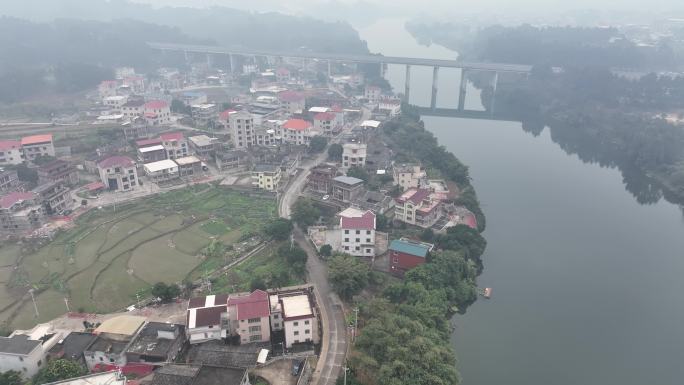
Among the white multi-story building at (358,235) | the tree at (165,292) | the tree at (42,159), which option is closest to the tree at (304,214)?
the white multi-story building at (358,235)

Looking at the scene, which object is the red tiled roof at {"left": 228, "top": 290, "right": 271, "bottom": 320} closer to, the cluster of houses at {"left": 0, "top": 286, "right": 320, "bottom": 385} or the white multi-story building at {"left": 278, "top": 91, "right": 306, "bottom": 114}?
the cluster of houses at {"left": 0, "top": 286, "right": 320, "bottom": 385}

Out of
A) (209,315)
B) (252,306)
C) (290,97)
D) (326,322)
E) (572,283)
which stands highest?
(290,97)

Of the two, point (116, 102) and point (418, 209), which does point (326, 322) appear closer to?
point (418, 209)

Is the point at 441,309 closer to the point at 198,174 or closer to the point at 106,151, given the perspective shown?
the point at 198,174

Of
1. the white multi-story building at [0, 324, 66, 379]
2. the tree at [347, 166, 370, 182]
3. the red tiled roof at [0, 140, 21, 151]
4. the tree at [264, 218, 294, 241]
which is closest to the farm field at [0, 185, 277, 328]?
the tree at [264, 218, 294, 241]

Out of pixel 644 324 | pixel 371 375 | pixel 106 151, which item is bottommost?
pixel 644 324

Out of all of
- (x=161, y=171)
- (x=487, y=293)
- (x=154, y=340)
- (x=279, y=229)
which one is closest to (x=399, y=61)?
(x=161, y=171)

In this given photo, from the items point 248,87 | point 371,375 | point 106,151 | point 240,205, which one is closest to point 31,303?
point 240,205
